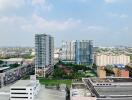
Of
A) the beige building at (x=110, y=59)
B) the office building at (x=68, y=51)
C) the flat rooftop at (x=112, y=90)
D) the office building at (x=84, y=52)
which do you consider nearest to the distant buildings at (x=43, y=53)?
the office building at (x=84, y=52)

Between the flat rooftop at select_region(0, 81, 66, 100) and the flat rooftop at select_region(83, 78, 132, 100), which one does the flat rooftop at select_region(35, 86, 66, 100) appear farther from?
the flat rooftop at select_region(83, 78, 132, 100)

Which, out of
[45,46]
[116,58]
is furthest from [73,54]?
[45,46]

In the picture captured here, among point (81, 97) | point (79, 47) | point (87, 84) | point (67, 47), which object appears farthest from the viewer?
point (67, 47)

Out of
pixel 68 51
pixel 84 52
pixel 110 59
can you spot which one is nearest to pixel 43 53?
pixel 84 52

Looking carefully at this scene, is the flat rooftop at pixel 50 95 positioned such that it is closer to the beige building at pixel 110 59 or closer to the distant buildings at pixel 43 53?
the distant buildings at pixel 43 53

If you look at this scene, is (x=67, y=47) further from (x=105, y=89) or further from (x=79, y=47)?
(x=105, y=89)

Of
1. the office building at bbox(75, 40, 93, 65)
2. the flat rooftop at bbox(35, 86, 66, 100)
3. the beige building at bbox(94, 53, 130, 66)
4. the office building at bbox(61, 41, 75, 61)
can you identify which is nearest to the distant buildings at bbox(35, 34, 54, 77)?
the office building at bbox(75, 40, 93, 65)

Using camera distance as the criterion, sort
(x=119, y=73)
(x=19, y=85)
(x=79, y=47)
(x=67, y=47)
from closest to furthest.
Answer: (x=19, y=85) < (x=119, y=73) < (x=79, y=47) < (x=67, y=47)

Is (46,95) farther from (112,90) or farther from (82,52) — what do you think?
(82,52)
